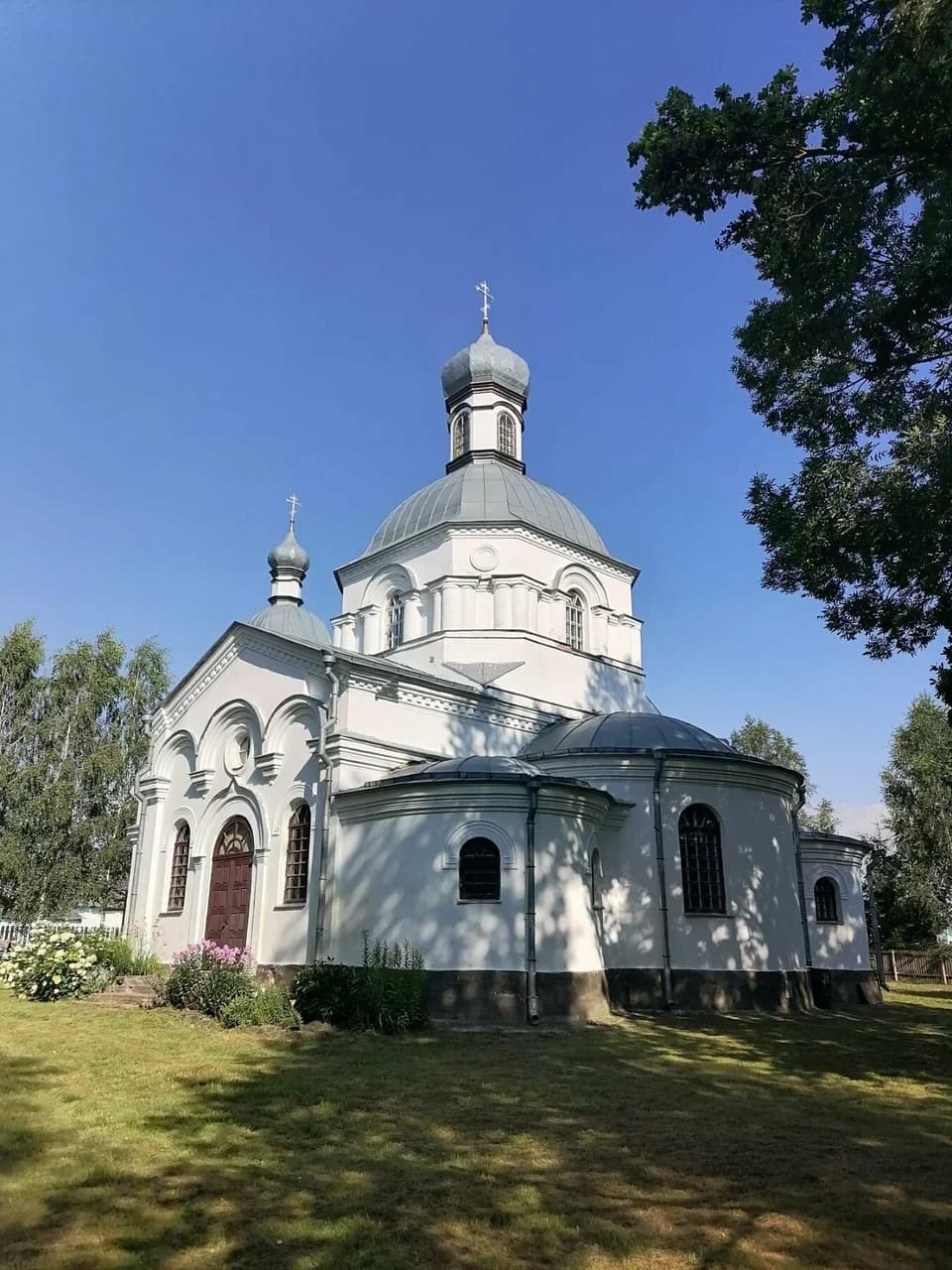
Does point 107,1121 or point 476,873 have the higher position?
point 476,873

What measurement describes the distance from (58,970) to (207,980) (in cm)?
372

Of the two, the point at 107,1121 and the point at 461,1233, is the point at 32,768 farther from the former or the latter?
the point at 461,1233

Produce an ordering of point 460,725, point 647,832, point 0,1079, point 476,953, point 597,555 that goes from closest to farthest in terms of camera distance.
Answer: point 0,1079 → point 476,953 → point 647,832 → point 460,725 → point 597,555

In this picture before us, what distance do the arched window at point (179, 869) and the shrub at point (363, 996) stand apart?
22.8 ft

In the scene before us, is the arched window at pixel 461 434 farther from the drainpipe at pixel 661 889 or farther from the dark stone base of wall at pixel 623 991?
the dark stone base of wall at pixel 623 991

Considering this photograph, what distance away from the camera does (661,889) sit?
1507cm

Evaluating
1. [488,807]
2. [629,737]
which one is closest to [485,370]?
[629,737]

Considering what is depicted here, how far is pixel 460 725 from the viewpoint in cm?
1753

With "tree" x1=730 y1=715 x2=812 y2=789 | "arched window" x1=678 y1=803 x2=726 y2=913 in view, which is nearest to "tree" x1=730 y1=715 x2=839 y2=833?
"tree" x1=730 y1=715 x2=812 y2=789

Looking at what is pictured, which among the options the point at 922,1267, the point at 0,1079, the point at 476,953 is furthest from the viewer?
the point at 476,953

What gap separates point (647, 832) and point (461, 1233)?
11136 millimetres

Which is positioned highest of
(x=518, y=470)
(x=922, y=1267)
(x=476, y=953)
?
(x=518, y=470)

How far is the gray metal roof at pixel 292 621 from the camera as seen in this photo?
25375 mm

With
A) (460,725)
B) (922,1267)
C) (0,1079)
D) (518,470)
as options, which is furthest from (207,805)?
(922,1267)
